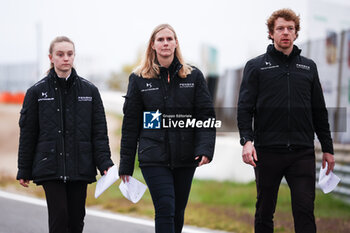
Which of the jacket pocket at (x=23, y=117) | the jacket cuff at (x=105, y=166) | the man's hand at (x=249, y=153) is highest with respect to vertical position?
the jacket pocket at (x=23, y=117)

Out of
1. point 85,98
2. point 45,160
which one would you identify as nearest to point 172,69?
point 85,98

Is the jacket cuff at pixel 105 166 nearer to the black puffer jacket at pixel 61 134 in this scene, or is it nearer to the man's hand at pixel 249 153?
the black puffer jacket at pixel 61 134

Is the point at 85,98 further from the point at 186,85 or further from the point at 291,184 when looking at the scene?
the point at 291,184

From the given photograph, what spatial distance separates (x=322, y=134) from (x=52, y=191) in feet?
7.79

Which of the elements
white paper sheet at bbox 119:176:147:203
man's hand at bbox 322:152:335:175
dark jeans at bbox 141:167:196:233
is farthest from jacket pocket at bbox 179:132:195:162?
man's hand at bbox 322:152:335:175

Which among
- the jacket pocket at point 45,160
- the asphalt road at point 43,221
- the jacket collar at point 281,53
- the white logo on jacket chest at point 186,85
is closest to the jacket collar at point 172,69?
the white logo on jacket chest at point 186,85

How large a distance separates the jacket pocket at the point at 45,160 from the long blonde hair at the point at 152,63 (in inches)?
38.6

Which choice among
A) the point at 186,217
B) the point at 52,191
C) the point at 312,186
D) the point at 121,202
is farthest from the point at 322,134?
the point at 121,202

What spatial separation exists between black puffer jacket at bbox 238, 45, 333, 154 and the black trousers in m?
1.50

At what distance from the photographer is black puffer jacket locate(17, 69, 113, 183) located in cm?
469

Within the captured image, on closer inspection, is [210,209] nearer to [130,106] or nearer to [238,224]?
[238,224]

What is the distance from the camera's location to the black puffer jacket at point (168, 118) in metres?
4.73

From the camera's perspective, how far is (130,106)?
4844mm

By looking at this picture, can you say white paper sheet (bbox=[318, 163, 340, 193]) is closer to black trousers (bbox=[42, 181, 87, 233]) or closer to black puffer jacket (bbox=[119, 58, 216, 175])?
black puffer jacket (bbox=[119, 58, 216, 175])
